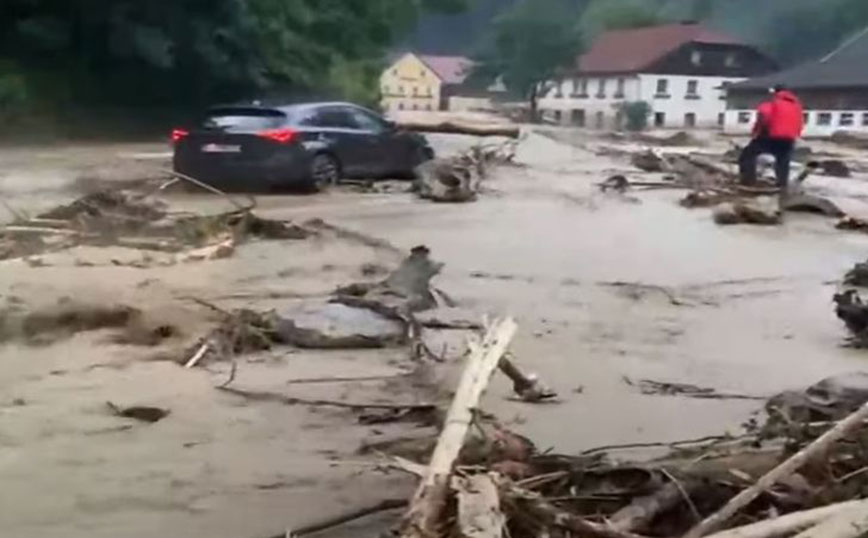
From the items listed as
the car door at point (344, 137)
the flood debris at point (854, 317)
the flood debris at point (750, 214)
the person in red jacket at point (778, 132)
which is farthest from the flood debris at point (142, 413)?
the person in red jacket at point (778, 132)

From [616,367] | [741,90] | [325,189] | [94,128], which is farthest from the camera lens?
[741,90]

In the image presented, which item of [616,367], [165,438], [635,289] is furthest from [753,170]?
[165,438]

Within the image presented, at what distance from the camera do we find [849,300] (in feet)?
34.3

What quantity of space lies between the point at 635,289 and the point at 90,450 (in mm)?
6952

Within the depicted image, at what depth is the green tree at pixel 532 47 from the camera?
92.9m

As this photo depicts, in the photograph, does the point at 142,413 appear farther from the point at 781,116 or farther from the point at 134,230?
the point at 781,116

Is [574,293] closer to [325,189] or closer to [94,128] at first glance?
[325,189]

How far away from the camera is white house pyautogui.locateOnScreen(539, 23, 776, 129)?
90.4 metres

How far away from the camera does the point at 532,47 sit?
307ft

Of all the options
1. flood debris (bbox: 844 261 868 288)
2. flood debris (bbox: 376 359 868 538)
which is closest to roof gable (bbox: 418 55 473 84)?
flood debris (bbox: 844 261 868 288)

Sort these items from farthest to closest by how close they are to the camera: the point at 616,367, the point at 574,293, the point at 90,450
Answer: the point at 574,293, the point at 616,367, the point at 90,450

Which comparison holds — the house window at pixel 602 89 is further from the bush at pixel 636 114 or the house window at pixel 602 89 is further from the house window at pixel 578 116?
the bush at pixel 636 114

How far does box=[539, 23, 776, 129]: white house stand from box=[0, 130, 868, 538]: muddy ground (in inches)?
2868

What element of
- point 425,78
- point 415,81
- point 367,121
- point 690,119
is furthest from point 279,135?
point 425,78
